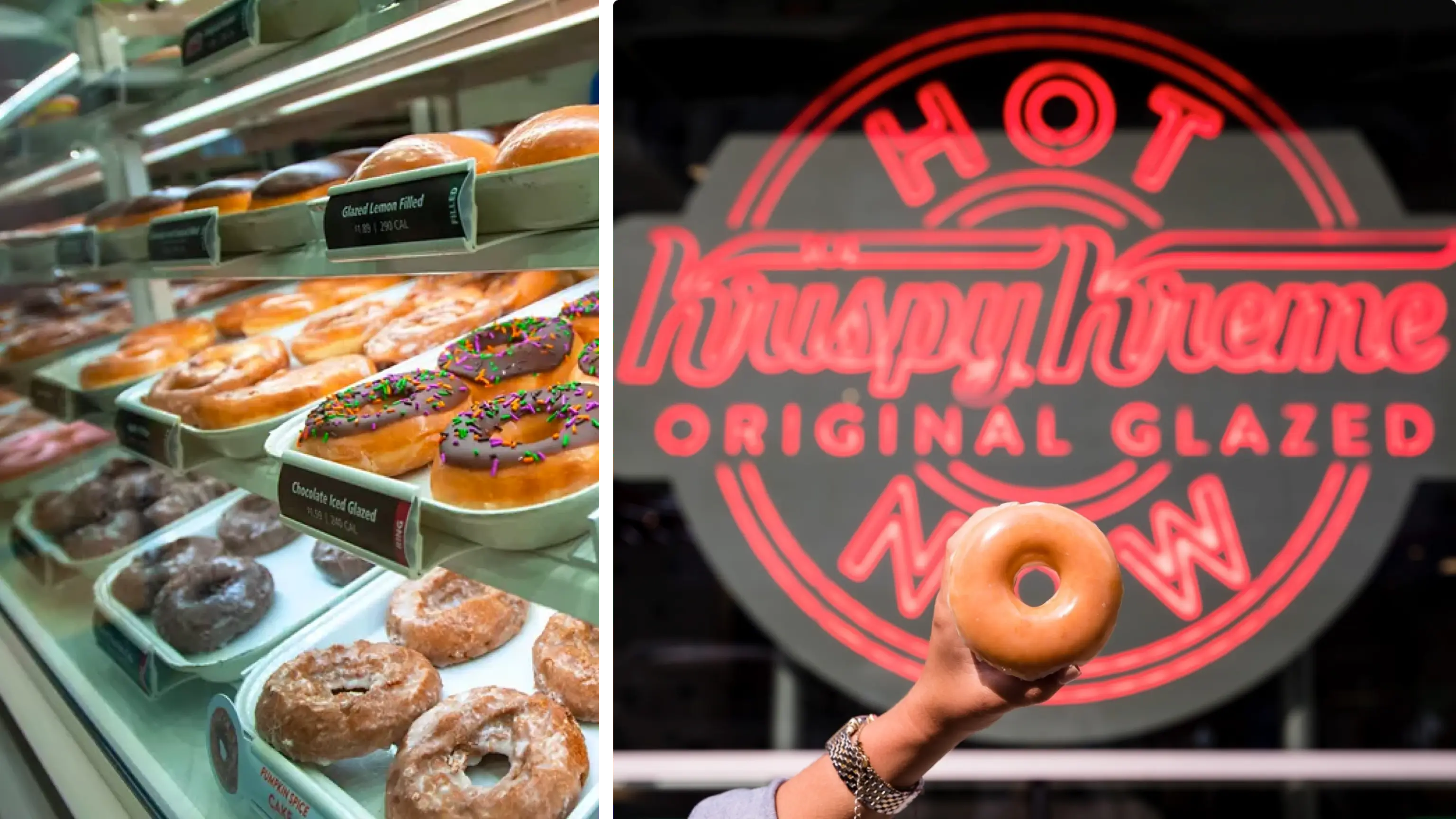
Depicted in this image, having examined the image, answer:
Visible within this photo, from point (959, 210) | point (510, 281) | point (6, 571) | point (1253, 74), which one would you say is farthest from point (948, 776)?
point (6, 571)

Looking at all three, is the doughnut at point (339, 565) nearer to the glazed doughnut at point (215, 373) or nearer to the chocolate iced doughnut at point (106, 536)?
the glazed doughnut at point (215, 373)

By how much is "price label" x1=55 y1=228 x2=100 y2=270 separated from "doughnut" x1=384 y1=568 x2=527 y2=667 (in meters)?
0.95

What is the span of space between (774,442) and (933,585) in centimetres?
60

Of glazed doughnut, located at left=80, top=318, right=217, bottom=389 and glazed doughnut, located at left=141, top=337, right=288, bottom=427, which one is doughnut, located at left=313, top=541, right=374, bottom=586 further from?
glazed doughnut, located at left=80, top=318, right=217, bottom=389

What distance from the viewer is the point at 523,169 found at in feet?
2.17

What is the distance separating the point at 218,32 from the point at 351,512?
29.6 inches

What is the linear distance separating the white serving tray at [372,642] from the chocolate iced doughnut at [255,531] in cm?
34

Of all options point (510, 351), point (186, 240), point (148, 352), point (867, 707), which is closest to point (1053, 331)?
point (867, 707)

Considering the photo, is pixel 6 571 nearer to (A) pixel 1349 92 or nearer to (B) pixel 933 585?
(B) pixel 933 585

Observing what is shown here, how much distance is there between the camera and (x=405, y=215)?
0.71 metres

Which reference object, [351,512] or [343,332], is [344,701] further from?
[343,332]

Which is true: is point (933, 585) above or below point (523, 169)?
below

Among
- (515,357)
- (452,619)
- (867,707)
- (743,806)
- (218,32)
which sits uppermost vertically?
(218,32)

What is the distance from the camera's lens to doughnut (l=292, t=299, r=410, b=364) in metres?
1.29
